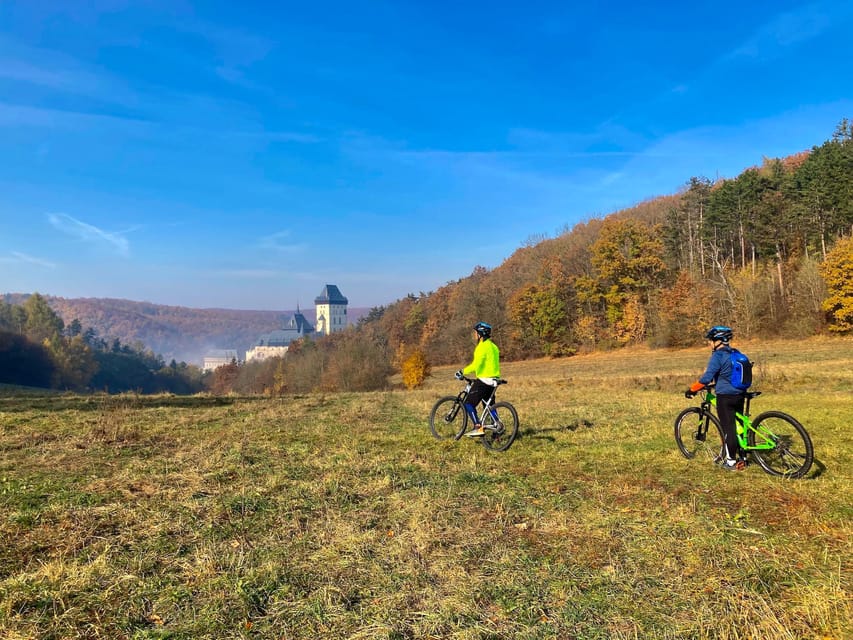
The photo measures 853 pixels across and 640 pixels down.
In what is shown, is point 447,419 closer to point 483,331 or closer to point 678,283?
point 483,331

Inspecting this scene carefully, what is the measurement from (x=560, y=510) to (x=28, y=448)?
935 centimetres

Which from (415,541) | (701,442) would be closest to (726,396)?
(701,442)

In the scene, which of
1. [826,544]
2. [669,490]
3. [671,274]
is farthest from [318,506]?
[671,274]

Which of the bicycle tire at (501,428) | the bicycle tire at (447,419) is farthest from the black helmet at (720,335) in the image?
the bicycle tire at (447,419)

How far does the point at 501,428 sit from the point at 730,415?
3689 millimetres

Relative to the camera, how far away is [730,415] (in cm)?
731

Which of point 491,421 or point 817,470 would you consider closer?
point 817,470

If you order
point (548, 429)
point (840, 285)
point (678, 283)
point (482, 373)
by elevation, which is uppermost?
point (678, 283)

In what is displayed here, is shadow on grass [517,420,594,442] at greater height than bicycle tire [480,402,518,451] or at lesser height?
lesser

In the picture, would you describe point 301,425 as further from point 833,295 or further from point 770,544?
point 833,295

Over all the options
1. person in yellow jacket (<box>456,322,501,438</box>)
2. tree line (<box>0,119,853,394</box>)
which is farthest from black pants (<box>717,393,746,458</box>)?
tree line (<box>0,119,853,394</box>)

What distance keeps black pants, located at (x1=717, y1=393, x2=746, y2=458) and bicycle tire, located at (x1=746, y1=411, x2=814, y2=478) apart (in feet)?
0.63

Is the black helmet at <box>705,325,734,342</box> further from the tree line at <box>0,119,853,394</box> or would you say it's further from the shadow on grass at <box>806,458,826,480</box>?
the tree line at <box>0,119,853,394</box>

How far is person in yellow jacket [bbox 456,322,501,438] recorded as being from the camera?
30.4 feet
